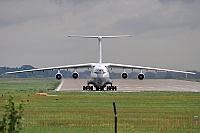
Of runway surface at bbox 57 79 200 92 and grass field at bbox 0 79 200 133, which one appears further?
runway surface at bbox 57 79 200 92

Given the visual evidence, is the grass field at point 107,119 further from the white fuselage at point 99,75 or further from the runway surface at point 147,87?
the runway surface at point 147,87

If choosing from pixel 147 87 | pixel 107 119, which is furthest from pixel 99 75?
pixel 107 119

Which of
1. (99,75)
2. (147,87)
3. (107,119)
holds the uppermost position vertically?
(99,75)

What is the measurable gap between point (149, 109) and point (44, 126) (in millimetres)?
10046

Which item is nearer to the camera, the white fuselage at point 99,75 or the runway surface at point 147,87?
the white fuselage at point 99,75

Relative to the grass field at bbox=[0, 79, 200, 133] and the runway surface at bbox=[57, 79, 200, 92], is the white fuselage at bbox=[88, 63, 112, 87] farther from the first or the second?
the grass field at bbox=[0, 79, 200, 133]

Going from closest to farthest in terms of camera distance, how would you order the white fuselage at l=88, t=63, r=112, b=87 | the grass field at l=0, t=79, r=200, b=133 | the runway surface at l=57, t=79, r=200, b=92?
the grass field at l=0, t=79, r=200, b=133 → the white fuselage at l=88, t=63, r=112, b=87 → the runway surface at l=57, t=79, r=200, b=92

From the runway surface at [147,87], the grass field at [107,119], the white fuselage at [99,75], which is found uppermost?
the white fuselage at [99,75]

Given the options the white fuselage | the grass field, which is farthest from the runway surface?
the grass field

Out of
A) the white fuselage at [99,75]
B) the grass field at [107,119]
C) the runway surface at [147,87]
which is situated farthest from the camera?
the runway surface at [147,87]

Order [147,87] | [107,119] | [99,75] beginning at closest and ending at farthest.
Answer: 1. [107,119]
2. [99,75]
3. [147,87]

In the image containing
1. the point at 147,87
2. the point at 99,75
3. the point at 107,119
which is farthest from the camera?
the point at 147,87

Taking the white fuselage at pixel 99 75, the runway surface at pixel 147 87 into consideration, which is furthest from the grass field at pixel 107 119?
the runway surface at pixel 147 87

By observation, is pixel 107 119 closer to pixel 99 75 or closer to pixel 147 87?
pixel 99 75
